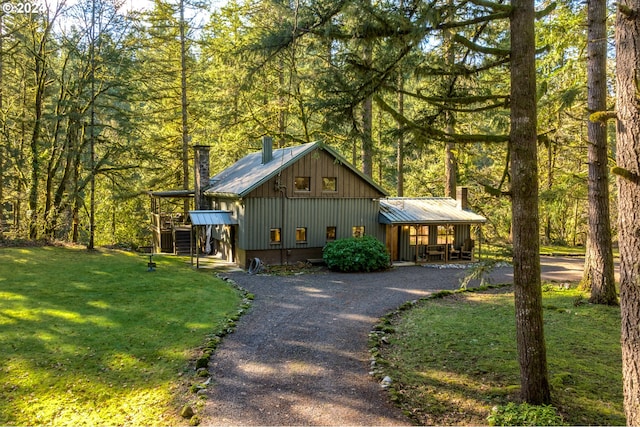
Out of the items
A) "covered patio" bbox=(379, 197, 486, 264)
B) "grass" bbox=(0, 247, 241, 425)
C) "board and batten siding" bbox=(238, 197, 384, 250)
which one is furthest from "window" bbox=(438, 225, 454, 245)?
"grass" bbox=(0, 247, 241, 425)

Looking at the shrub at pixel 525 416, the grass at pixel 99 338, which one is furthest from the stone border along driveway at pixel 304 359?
the shrub at pixel 525 416

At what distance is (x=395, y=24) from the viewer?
615 cm

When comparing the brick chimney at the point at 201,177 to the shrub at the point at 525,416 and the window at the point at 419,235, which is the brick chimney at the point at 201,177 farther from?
the shrub at the point at 525,416

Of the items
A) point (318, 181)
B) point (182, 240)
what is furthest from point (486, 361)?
point (182, 240)

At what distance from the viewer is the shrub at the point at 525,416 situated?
212 inches

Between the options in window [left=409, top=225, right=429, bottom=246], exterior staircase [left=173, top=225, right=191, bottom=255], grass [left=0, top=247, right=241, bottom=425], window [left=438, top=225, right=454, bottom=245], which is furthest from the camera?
exterior staircase [left=173, top=225, right=191, bottom=255]

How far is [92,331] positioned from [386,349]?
21.0 ft

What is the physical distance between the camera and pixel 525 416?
5500mm

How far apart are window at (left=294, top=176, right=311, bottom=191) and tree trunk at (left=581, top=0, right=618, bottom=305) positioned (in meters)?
11.5

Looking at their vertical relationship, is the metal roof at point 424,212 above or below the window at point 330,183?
below

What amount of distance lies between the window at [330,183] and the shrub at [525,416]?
14977 mm

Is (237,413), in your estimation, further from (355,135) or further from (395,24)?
(395,24)

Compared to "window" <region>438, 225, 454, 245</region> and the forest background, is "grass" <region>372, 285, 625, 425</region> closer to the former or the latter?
the forest background

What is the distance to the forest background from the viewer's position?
21.9 ft
